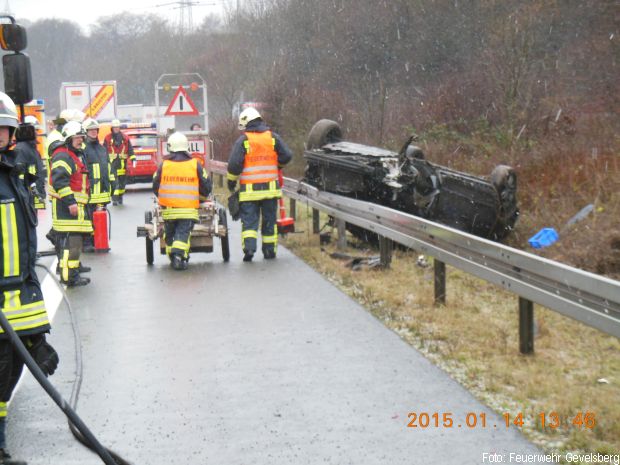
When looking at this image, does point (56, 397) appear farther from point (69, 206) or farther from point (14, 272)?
point (69, 206)

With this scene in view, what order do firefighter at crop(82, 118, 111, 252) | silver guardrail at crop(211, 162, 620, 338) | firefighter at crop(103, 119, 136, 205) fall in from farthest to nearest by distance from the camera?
firefighter at crop(103, 119, 136, 205), firefighter at crop(82, 118, 111, 252), silver guardrail at crop(211, 162, 620, 338)

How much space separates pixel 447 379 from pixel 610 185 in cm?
688

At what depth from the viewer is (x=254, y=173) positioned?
1345 cm

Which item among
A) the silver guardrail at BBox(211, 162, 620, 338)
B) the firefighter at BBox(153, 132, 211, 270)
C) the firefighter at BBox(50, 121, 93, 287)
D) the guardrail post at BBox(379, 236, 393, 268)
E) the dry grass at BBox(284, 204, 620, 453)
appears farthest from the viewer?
the firefighter at BBox(153, 132, 211, 270)

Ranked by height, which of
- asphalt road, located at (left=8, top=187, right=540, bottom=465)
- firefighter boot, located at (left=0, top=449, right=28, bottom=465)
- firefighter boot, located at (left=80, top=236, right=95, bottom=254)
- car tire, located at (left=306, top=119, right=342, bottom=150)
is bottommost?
firefighter boot, located at (left=80, top=236, right=95, bottom=254)

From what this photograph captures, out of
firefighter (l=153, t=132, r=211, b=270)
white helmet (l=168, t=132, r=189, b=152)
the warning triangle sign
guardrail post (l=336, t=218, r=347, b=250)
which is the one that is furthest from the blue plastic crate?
the warning triangle sign

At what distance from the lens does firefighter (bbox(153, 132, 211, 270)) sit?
41.7 feet

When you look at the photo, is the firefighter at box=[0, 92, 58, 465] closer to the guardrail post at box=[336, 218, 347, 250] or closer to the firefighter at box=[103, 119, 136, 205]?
the guardrail post at box=[336, 218, 347, 250]

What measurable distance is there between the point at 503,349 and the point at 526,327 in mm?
317

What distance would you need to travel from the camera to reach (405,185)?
1378cm

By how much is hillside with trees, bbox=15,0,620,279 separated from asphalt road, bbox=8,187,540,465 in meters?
3.59

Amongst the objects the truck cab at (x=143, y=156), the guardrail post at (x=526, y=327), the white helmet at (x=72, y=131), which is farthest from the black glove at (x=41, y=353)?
the truck cab at (x=143, y=156)

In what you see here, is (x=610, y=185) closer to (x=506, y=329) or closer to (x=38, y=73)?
(x=506, y=329)

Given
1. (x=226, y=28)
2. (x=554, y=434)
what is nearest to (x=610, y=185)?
(x=554, y=434)
